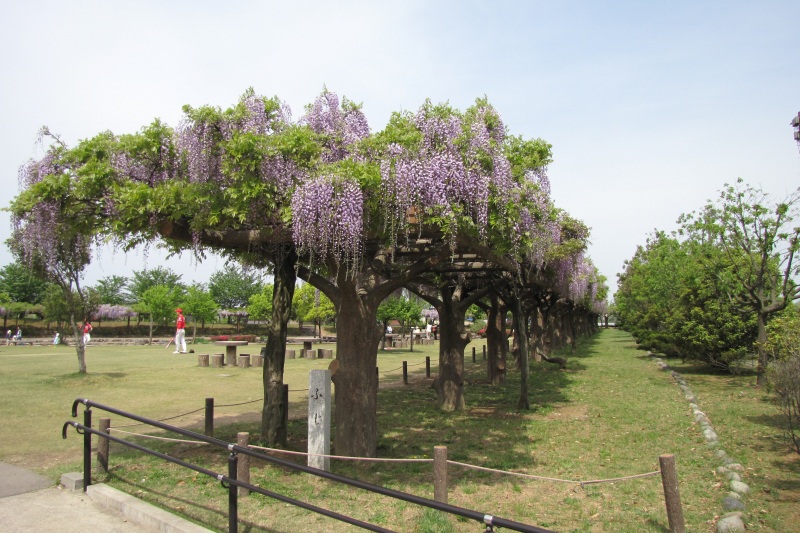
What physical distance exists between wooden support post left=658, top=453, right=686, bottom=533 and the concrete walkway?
445cm

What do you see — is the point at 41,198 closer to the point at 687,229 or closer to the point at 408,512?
the point at 408,512

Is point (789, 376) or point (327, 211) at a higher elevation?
point (327, 211)

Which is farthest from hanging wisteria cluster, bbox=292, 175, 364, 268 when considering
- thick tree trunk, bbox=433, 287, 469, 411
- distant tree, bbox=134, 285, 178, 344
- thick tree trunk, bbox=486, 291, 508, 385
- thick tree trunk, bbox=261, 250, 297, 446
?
distant tree, bbox=134, 285, 178, 344

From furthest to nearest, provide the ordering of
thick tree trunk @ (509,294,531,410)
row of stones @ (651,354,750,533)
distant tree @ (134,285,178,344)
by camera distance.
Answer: distant tree @ (134,285,178,344)
thick tree trunk @ (509,294,531,410)
row of stones @ (651,354,750,533)

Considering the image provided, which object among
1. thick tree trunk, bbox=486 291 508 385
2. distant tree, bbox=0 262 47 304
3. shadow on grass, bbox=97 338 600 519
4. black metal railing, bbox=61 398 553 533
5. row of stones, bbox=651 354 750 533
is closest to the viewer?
black metal railing, bbox=61 398 553 533

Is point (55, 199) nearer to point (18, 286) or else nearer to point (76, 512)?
point (76, 512)

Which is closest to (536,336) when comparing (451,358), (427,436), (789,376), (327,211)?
(451,358)

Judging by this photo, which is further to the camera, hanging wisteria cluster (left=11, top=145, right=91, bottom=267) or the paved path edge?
hanging wisteria cluster (left=11, top=145, right=91, bottom=267)

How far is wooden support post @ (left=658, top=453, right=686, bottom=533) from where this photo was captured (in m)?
5.36

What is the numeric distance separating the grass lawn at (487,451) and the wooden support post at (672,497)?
522 mm

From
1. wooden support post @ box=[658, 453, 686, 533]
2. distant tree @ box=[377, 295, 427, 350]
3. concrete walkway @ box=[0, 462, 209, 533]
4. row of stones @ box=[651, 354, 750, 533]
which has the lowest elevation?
row of stones @ box=[651, 354, 750, 533]

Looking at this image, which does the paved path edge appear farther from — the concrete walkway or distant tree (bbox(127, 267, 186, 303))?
distant tree (bbox(127, 267, 186, 303))

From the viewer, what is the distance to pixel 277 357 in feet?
30.9

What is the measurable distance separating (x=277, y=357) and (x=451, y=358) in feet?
17.7
